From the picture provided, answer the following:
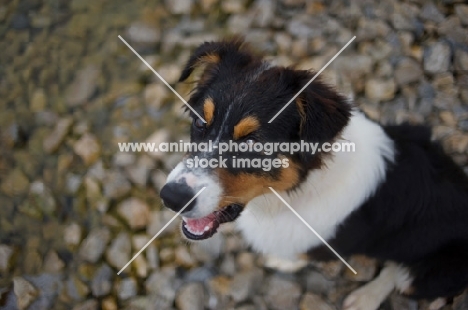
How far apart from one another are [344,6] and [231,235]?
2.67 meters

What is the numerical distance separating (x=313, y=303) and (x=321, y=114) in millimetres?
1560

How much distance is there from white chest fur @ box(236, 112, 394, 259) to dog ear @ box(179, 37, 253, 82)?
0.80 metres

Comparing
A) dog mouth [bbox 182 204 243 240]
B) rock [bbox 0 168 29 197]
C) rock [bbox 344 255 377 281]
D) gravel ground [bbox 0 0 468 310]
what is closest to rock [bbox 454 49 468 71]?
gravel ground [bbox 0 0 468 310]

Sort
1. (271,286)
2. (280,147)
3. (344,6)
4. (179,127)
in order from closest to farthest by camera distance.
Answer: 1. (280,147)
2. (271,286)
3. (179,127)
4. (344,6)

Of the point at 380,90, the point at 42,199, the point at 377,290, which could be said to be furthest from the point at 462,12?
the point at 42,199

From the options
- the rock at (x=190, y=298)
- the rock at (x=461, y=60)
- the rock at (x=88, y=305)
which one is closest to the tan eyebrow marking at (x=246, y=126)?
the rock at (x=190, y=298)

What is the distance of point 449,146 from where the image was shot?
12.8 ft

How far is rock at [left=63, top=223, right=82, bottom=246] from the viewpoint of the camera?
3.67 m

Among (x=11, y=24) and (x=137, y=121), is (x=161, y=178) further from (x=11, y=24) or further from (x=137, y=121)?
(x=11, y=24)

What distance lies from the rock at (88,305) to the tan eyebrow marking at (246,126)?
1.80 metres

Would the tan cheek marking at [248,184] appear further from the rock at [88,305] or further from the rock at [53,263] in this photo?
the rock at [53,263]

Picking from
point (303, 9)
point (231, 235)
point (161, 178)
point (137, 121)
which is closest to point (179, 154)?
point (161, 178)

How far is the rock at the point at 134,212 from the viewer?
12.1 feet

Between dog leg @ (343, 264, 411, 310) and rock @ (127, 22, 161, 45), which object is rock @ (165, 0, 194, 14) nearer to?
rock @ (127, 22, 161, 45)
